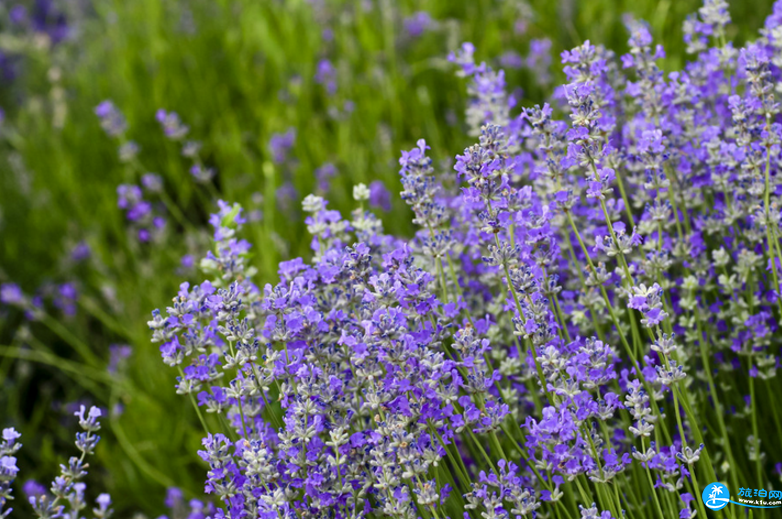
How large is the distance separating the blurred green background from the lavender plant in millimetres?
1151

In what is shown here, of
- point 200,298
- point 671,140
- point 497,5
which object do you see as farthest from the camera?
point 497,5

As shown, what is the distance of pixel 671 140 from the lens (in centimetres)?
173

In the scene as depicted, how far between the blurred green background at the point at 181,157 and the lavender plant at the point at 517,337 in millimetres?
1151

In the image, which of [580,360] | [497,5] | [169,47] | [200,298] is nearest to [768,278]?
[580,360]

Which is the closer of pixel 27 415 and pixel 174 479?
pixel 174 479

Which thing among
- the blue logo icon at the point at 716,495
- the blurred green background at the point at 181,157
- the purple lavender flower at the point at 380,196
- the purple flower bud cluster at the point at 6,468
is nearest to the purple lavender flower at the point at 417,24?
the blurred green background at the point at 181,157

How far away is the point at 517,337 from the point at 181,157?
289 centimetres

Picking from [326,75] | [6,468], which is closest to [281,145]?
[326,75]

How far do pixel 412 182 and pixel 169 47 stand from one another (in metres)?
3.58

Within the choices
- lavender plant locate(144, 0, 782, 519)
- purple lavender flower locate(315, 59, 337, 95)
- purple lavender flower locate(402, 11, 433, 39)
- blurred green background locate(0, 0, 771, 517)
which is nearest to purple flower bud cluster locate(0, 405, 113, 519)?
lavender plant locate(144, 0, 782, 519)

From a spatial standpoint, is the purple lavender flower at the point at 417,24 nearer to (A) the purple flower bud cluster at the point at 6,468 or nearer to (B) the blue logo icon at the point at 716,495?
(B) the blue logo icon at the point at 716,495

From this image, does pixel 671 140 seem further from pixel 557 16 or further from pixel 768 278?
pixel 557 16

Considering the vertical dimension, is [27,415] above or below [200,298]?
above

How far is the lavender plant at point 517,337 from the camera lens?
4.10ft
